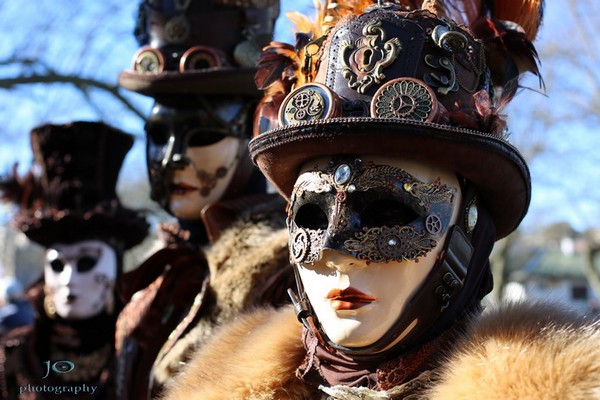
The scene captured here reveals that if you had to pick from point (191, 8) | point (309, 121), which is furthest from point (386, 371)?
point (191, 8)

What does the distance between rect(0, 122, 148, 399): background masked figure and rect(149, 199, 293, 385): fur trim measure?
4.46 ft

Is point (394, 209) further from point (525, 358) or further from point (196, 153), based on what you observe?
point (196, 153)

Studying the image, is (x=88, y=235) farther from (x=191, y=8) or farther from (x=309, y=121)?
(x=309, y=121)

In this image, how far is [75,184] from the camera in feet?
19.1

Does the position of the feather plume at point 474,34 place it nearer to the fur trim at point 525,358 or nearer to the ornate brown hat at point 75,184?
the fur trim at point 525,358

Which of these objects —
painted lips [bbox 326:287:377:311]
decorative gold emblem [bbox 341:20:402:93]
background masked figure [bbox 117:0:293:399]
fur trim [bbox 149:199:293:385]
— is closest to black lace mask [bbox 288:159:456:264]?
painted lips [bbox 326:287:377:311]

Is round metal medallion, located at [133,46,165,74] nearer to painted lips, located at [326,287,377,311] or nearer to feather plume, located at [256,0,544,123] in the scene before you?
feather plume, located at [256,0,544,123]

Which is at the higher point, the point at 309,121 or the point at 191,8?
the point at 309,121

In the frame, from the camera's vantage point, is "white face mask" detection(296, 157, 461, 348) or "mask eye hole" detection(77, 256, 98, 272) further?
"mask eye hole" detection(77, 256, 98, 272)

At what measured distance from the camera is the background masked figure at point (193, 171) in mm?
4266

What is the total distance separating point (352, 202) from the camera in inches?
106

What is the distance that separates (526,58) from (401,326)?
102cm

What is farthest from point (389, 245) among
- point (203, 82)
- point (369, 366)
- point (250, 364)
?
point (203, 82)

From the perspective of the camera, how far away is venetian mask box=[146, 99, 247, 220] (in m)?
4.49
